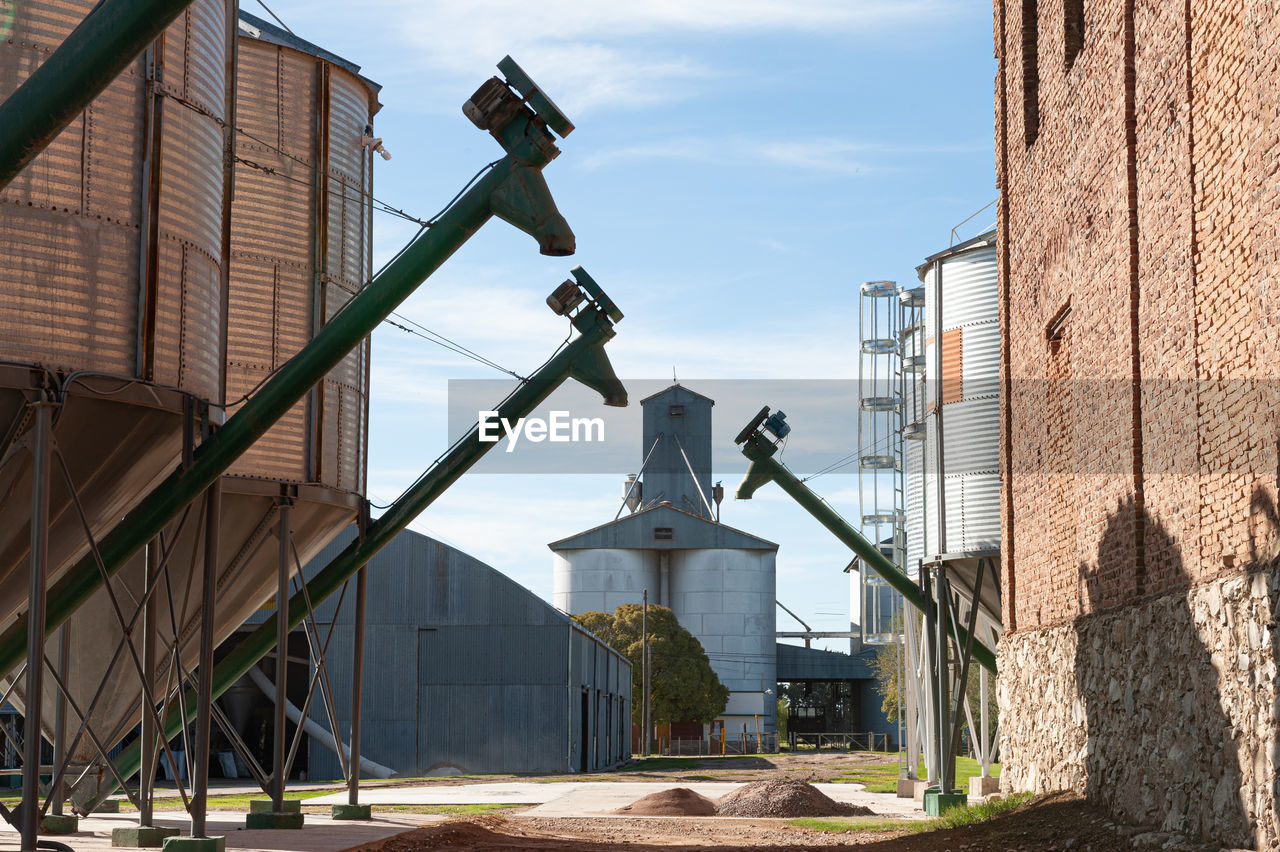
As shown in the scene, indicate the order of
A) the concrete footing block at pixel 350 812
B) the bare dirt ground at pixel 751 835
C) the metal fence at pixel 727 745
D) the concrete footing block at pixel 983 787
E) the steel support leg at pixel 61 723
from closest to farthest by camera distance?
the bare dirt ground at pixel 751 835 → the steel support leg at pixel 61 723 → the concrete footing block at pixel 350 812 → the concrete footing block at pixel 983 787 → the metal fence at pixel 727 745

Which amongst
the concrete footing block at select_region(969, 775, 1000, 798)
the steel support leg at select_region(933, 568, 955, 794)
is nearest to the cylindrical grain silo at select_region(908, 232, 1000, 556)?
the steel support leg at select_region(933, 568, 955, 794)

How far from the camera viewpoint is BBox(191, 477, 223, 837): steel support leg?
11922 millimetres

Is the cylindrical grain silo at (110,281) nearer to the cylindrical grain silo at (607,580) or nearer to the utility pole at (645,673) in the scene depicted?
the utility pole at (645,673)

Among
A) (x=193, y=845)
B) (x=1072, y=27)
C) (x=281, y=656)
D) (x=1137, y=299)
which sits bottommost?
(x=193, y=845)

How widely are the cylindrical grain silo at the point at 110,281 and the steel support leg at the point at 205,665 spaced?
66 cm

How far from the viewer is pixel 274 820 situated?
51.4 ft

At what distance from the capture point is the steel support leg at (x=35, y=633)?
9609mm

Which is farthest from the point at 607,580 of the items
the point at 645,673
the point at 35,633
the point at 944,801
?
the point at 35,633

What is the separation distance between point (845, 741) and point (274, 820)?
2414 inches

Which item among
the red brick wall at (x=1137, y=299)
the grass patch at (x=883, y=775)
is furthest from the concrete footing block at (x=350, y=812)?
the grass patch at (x=883, y=775)

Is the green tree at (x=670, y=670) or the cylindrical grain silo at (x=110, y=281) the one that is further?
the green tree at (x=670, y=670)

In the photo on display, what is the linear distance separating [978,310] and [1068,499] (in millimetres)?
6425

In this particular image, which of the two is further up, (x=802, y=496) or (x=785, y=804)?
(x=802, y=496)

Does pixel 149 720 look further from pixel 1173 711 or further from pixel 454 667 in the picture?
pixel 454 667
